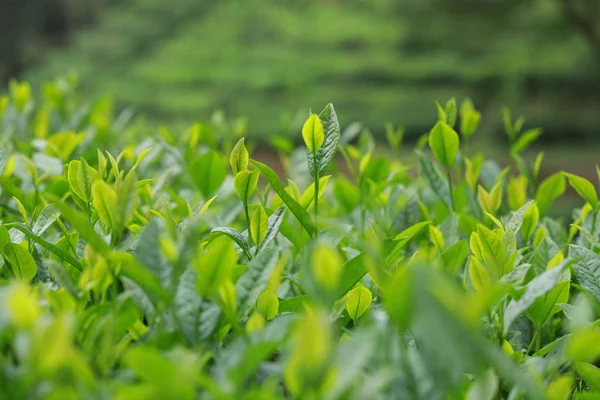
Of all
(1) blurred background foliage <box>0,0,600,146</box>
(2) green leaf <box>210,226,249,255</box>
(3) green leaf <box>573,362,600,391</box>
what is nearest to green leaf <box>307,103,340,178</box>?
(2) green leaf <box>210,226,249,255</box>

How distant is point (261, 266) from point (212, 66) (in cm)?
718

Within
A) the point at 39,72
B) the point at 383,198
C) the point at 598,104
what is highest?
the point at 383,198

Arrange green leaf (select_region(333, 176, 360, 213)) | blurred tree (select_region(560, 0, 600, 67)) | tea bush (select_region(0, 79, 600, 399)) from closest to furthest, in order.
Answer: tea bush (select_region(0, 79, 600, 399))
green leaf (select_region(333, 176, 360, 213))
blurred tree (select_region(560, 0, 600, 67))

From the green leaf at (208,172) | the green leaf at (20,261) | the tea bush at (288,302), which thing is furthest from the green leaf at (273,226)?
the green leaf at (208,172)

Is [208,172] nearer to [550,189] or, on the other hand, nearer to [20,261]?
[20,261]

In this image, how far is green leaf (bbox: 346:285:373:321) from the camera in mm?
718

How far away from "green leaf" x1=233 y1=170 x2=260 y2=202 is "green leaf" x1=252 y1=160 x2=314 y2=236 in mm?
14

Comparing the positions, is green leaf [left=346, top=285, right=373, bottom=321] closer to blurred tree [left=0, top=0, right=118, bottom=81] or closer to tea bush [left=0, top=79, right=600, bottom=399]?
tea bush [left=0, top=79, right=600, bottom=399]

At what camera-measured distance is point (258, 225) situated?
790mm

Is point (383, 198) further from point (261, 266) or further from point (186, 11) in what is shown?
point (186, 11)

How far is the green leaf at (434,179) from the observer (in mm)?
1062

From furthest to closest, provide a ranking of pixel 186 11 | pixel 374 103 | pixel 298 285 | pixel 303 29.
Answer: pixel 186 11 < pixel 303 29 < pixel 374 103 < pixel 298 285

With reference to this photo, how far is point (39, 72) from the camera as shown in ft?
23.1

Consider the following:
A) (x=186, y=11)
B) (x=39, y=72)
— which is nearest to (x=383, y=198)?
(x=39, y=72)
